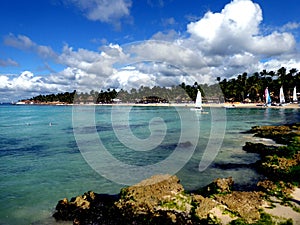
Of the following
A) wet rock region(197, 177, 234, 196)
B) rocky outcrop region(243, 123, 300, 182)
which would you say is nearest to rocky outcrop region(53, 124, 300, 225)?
wet rock region(197, 177, 234, 196)

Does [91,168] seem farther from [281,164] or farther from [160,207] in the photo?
[281,164]

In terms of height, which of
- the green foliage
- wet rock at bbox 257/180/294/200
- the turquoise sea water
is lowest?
the turquoise sea water

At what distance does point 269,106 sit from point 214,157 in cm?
10352


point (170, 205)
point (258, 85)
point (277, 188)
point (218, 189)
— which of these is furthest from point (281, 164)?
point (258, 85)

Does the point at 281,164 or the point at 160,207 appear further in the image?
the point at 281,164

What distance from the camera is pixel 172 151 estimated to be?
2750 centimetres

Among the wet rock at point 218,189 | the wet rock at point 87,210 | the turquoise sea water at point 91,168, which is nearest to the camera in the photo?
the wet rock at point 87,210

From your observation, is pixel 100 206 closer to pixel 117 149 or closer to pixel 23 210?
pixel 23 210

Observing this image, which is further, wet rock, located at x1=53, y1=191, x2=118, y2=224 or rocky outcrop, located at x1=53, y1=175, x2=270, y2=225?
wet rock, located at x1=53, y1=191, x2=118, y2=224

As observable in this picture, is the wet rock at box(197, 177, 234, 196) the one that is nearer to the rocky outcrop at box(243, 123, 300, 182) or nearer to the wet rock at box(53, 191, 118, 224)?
the rocky outcrop at box(243, 123, 300, 182)

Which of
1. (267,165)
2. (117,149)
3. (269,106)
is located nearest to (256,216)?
(267,165)

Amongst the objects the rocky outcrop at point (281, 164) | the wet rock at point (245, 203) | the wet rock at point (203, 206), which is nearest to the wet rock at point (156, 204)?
the wet rock at point (203, 206)

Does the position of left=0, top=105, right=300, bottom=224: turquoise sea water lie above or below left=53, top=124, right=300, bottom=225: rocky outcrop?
below

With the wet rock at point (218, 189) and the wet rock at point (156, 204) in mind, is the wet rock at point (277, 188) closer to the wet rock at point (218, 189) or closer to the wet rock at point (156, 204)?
the wet rock at point (218, 189)
